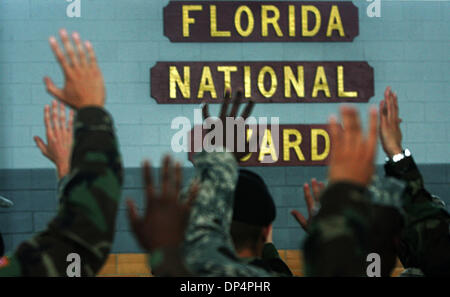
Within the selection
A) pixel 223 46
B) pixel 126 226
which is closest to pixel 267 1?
pixel 223 46

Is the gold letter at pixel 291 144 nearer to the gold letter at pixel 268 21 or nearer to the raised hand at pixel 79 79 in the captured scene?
the gold letter at pixel 268 21

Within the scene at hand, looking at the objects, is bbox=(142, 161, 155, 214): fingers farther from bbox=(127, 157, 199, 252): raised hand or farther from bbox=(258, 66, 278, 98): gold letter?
bbox=(258, 66, 278, 98): gold letter

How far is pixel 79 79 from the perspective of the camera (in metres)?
0.95

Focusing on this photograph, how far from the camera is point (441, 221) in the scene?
1.39 metres

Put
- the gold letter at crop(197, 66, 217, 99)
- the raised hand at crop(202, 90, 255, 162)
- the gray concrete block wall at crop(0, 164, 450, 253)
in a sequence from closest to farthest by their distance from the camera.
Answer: the raised hand at crop(202, 90, 255, 162)
the gray concrete block wall at crop(0, 164, 450, 253)
the gold letter at crop(197, 66, 217, 99)

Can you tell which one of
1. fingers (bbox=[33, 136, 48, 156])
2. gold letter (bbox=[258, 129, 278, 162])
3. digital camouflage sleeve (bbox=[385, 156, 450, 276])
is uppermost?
fingers (bbox=[33, 136, 48, 156])

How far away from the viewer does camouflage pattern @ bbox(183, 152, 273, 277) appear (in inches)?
38.6

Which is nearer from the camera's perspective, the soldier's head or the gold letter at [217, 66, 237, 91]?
the soldier's head

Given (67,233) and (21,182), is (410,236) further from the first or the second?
(21,182)

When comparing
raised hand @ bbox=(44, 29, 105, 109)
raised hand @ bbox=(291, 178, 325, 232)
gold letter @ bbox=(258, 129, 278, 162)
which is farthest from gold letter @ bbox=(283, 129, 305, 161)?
raised hand @ bbox=(44, 29, 105, 109)

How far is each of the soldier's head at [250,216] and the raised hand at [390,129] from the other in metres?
0.45

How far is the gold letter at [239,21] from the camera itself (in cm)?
494

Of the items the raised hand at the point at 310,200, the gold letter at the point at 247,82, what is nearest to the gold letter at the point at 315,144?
the gold letter at the point at 247,82

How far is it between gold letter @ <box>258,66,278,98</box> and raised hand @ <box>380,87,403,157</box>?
131 inches
